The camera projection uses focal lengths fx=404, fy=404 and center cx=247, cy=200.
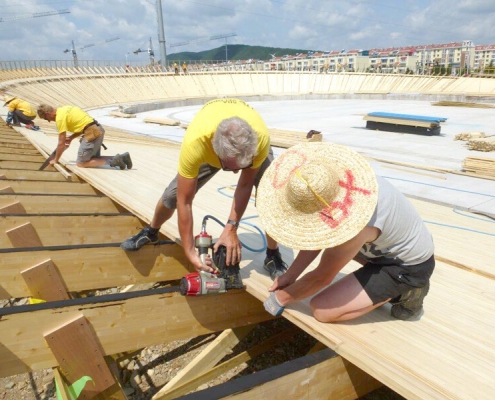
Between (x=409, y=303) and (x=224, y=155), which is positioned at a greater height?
(x=224, y=155)

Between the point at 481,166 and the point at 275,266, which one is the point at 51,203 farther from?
the point at 481,166

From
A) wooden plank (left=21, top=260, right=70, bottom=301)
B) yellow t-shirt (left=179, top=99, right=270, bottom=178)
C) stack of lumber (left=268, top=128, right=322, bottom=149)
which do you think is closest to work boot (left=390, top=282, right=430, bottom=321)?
yellow t-shirt (left=179, top=99, right=270, bottom=178)

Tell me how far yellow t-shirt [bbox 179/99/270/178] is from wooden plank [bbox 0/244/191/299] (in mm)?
898

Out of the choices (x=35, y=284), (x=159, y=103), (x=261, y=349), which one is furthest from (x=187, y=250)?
(x=159, y=103)

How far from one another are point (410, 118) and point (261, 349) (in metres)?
10.9

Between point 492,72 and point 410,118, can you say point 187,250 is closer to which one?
point 410,118

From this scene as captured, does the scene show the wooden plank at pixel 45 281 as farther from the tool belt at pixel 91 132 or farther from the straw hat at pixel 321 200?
the tool belt at pixel 91 132

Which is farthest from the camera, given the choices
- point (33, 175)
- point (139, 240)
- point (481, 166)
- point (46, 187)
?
point (481, 166)

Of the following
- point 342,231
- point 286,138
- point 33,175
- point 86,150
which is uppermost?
point 342,231

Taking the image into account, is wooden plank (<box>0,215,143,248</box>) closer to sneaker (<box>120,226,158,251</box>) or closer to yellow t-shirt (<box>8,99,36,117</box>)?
sneaker (<box>120,226,158,251</box>)

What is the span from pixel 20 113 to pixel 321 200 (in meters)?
9.44

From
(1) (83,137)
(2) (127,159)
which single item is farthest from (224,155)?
(1) (83,137)

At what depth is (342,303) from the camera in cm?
215

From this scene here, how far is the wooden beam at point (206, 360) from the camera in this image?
2.84 meters
